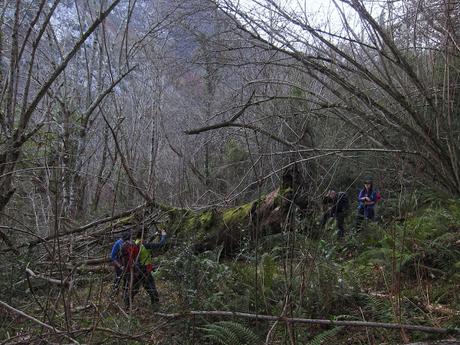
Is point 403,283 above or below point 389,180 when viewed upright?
below

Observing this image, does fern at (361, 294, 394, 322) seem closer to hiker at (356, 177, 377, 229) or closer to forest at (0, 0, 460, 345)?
forest at (0, 0, 460, 345)

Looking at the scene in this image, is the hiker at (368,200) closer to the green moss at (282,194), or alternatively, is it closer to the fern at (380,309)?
the green moss at (282,194)

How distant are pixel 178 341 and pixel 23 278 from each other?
271cm

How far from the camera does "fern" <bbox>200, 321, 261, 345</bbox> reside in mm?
4344

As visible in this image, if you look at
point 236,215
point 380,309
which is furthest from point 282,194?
point 380,309

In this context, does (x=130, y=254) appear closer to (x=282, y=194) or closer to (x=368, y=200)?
(x=282, y=194)

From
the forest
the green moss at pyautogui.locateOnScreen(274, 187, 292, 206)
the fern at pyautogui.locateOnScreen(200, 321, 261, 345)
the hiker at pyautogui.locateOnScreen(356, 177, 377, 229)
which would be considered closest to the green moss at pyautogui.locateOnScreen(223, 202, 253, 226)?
the forest

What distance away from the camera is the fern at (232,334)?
4344mm

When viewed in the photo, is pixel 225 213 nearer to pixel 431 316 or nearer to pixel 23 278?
pixel 23 278

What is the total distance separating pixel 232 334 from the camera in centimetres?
442

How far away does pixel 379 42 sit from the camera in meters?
6.02

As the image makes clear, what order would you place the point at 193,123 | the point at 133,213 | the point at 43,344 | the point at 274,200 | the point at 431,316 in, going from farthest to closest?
the point at 193,123
the point at 133,213
the point at 274,200
the point at 431,316
the point at 43,344

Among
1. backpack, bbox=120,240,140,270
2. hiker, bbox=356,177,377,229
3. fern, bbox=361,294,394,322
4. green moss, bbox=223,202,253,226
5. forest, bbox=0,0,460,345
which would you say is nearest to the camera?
backpack, bbox=120,240,140,270

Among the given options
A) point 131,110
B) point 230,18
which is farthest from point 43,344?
point 131,110
